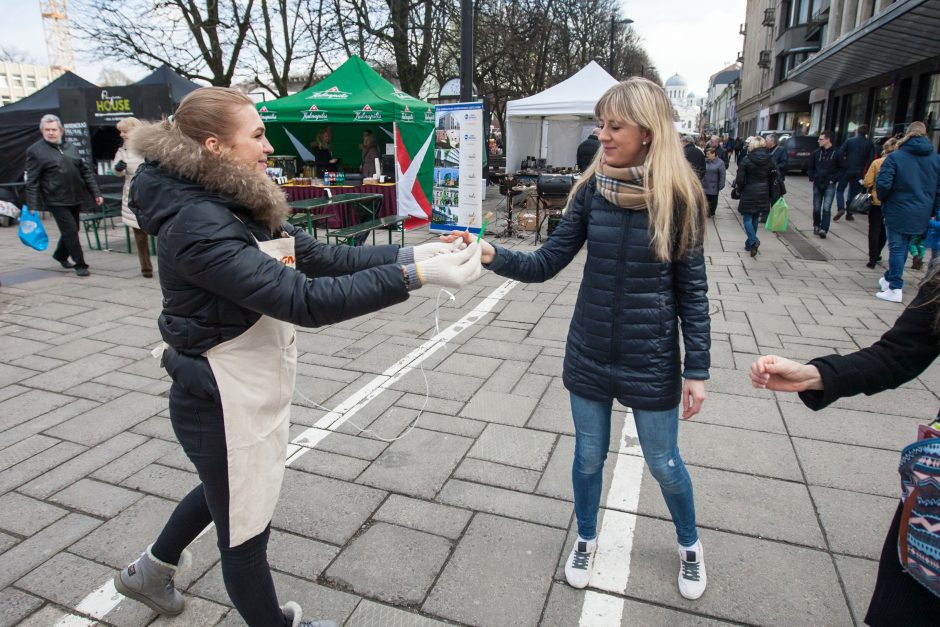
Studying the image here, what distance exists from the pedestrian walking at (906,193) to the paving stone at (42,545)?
7.42 metres

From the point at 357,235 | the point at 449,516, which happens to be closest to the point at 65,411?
the point at 449,516

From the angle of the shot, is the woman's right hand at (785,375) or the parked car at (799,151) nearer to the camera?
the woman's right hand at (785,375)

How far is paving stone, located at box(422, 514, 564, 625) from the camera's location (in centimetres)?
224

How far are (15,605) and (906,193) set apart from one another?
810cm

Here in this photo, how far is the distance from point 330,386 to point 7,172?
556 inches

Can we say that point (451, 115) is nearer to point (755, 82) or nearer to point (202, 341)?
point (202, 341)

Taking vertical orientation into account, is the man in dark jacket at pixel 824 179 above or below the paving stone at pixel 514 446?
above

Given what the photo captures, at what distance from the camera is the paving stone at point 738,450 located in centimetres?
319

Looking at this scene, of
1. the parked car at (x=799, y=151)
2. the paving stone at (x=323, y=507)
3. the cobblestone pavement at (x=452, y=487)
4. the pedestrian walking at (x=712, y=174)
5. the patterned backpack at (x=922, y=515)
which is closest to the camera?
the patterned backpack at (x=922, y=515)

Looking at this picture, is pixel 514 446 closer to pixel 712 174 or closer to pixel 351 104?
pixel 351 104

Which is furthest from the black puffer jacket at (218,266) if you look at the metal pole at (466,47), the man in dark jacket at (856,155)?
the man in dark jacket at (856,155)

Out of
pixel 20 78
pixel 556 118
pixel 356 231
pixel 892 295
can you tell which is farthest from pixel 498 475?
pixel 20 78

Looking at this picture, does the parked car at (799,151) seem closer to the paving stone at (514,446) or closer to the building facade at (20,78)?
the paving stone at (514,446)

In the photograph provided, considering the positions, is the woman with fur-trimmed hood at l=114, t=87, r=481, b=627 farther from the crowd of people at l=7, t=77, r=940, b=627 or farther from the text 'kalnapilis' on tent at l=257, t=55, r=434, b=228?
the text 'kalnapilis' on tent at l=257, t=55, r=434, b=228
